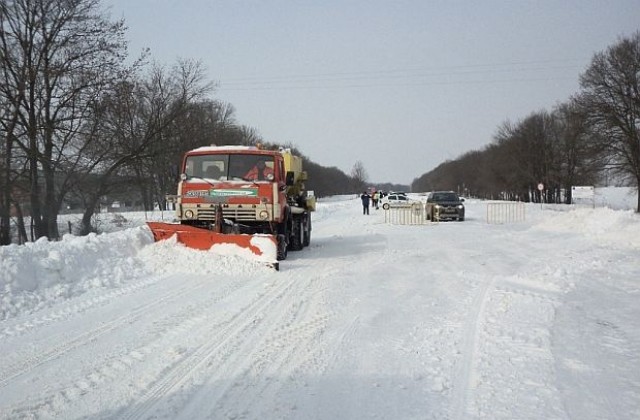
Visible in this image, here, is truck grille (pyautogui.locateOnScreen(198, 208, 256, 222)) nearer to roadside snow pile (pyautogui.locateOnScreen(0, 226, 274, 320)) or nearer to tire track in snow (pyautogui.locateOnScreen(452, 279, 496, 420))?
roadside snow pile (pyautogui.locateOnScreen(0, 226, 274, 320))

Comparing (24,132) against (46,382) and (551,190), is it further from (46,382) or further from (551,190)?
(551,190)

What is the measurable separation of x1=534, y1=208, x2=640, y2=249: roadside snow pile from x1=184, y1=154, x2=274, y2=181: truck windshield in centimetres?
1039

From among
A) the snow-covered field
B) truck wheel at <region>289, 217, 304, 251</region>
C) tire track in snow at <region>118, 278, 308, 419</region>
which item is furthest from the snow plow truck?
tire track in snow at <region>118, 278, 308, 419</region>

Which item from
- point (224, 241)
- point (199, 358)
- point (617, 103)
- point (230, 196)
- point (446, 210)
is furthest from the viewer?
point (617, 103)

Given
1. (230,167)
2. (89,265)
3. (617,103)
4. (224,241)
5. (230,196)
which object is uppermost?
(617,103)

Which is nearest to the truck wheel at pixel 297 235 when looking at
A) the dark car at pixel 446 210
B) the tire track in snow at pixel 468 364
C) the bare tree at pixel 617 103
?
the tire track in snow at pixel 468 364

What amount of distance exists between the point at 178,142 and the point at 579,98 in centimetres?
3265

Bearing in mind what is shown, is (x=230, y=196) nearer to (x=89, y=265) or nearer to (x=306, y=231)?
(x=89, y=265)

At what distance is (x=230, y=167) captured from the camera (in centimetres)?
1234

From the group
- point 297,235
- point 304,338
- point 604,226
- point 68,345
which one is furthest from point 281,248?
point 604,226

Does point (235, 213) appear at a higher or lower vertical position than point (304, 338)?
higher

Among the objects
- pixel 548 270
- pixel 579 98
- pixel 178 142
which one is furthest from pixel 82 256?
pixel 579 98

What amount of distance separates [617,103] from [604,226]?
27.3 metres

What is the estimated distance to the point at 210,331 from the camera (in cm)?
575
